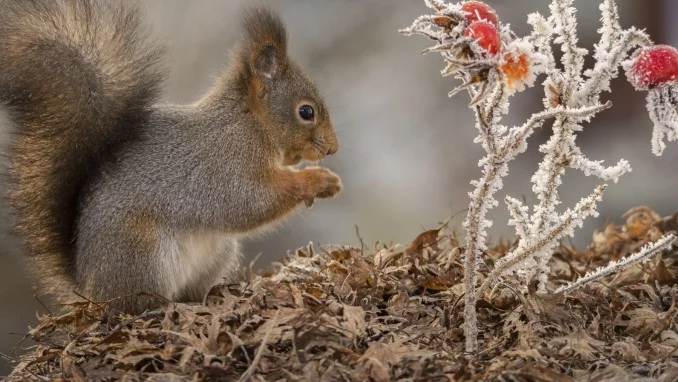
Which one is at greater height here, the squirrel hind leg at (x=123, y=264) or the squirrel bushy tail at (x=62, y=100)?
the squirrel bushy tail at (x=62, y=100)

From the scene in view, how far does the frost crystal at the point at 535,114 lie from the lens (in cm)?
145

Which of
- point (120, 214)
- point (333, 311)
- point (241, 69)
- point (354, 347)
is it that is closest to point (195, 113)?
point (241, 69)

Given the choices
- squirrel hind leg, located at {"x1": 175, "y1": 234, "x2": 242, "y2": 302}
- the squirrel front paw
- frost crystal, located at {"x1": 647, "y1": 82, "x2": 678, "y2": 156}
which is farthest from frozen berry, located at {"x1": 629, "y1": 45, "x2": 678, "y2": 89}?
squirrel hind leg, located at {"x1": 175, "y1": 234, "x2": 242, "y2": 302}

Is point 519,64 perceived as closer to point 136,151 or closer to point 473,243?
point 473,243

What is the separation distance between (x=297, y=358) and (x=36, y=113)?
1091mm

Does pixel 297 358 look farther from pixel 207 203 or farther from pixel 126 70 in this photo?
pixel 126 70

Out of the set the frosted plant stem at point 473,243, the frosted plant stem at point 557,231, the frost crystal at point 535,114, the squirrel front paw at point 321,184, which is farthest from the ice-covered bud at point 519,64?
the squirrel front paw at point 321,184

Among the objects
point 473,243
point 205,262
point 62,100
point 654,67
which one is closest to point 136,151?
point 62,100

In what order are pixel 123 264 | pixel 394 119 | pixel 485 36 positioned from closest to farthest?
pixel 485 36
pixel 123 264
pixel 394 119

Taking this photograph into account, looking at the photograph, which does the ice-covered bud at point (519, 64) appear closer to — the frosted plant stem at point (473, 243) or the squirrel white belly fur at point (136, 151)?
the frosted plant stem at point (473, 243)

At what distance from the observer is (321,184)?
8.05 feet

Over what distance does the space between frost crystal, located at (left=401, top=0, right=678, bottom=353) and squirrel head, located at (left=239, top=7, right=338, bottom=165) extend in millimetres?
727

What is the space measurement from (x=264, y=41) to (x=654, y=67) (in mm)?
1213

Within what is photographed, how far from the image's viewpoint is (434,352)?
5.06 feet
